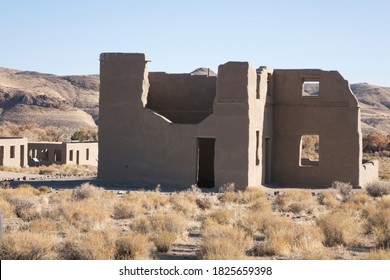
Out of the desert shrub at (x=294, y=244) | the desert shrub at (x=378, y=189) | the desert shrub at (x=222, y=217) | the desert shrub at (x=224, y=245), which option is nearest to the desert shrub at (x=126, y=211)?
the desert shrub at (x=222, y=217)

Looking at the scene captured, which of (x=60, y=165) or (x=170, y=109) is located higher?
(x=170, y=109)

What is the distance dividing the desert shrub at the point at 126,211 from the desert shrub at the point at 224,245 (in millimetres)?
3898

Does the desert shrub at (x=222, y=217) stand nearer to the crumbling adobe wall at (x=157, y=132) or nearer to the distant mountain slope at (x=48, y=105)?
the crumbling adobe wall at (x=157, y=132)

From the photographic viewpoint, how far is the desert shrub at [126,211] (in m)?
15.9

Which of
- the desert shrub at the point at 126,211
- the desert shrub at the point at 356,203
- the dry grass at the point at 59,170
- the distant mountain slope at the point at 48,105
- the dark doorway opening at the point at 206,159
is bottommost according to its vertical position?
the dry grass at the point at 59,170

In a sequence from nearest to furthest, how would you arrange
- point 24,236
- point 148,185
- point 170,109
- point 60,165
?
point 24,236 < point 148,185 < point 170,109 < point 60,165

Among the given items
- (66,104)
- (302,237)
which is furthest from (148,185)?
(66,104)

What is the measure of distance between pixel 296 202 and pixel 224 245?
809cm

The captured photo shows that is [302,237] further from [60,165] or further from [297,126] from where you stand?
[60,165]

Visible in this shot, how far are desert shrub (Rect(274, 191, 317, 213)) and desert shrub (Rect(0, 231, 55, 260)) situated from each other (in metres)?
8.54

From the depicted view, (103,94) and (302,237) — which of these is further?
(103,94)
